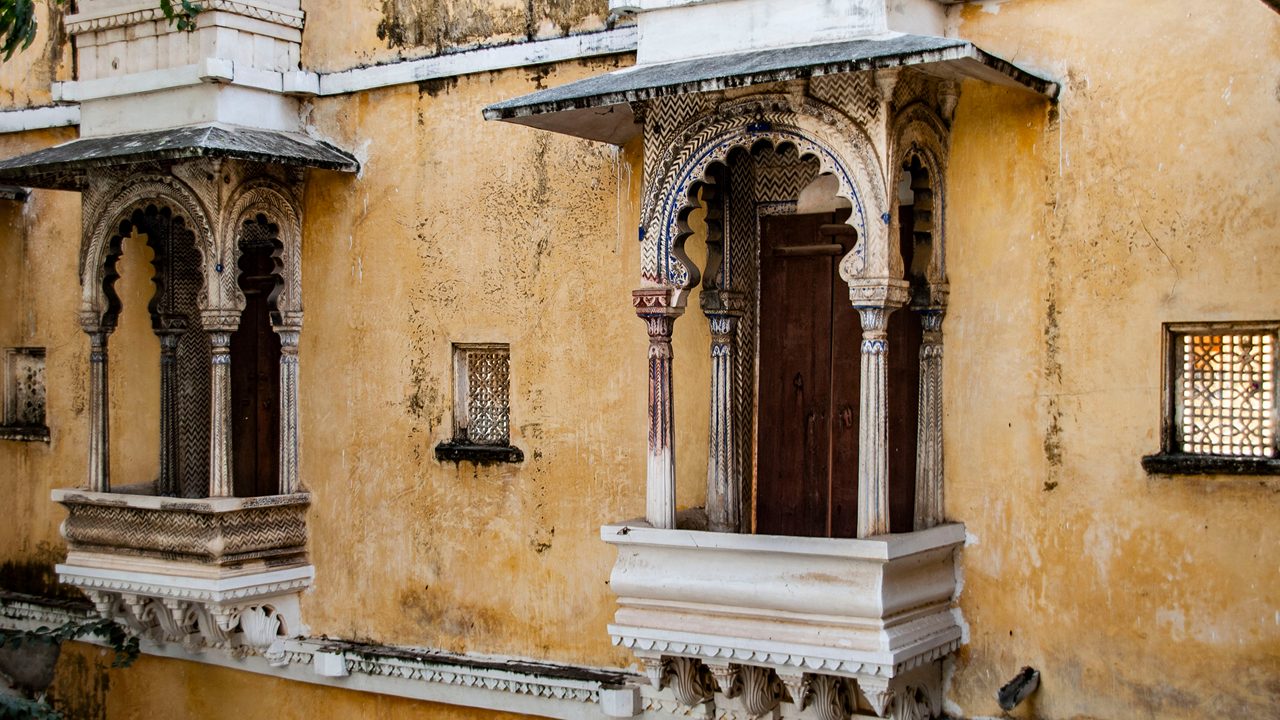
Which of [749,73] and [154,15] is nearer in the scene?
[749,73]

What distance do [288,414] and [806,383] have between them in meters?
3.10

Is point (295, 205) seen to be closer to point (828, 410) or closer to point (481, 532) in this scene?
point (481, 532)

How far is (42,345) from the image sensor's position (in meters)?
9.98

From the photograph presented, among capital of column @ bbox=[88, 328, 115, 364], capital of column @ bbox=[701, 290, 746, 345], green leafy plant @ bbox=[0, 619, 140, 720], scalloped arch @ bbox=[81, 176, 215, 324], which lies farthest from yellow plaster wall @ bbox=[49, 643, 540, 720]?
capital of column @ bbox=[701, 290, 746, 345]

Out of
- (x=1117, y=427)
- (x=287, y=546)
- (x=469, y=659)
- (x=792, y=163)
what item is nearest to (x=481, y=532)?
(x=469, y=659)

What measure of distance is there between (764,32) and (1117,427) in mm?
2144

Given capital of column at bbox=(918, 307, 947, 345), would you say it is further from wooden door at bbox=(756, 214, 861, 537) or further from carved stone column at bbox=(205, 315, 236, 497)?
carved stone column at bbox=(205, 315, 236, 497)

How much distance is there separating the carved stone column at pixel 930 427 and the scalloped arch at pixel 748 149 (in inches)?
23.5

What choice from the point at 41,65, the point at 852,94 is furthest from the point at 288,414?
the point at 852,94

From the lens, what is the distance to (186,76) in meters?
8.44

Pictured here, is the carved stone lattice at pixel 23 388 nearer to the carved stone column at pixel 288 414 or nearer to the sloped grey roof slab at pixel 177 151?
the sloped grey roof slab at pixel 177 151

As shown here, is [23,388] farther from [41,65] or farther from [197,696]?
[197,696]

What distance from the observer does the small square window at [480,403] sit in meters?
8.14

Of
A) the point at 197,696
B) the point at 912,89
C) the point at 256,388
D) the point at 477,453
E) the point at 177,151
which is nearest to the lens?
the point at 912,89
